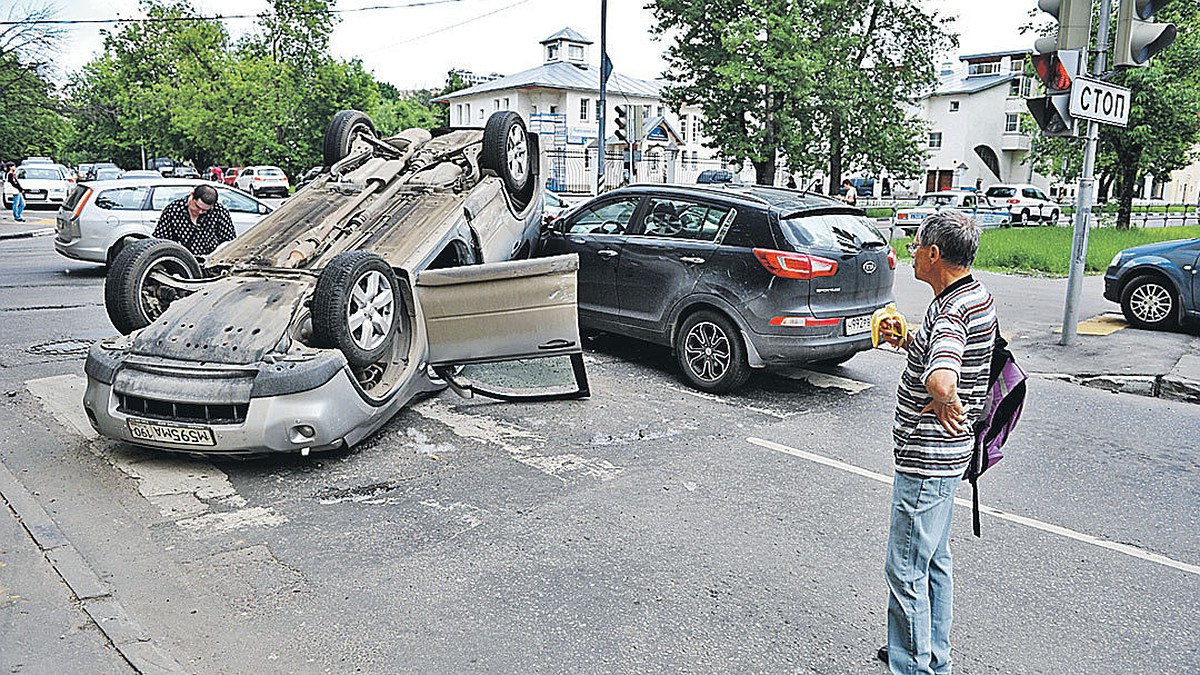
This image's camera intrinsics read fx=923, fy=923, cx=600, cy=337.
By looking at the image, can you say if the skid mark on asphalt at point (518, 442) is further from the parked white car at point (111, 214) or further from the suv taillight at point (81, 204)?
the suv taillight at point (81, 204)

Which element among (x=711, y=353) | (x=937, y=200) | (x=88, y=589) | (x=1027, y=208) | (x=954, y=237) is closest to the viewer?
(x=954, y=237)

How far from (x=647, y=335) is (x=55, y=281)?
9.94 metres

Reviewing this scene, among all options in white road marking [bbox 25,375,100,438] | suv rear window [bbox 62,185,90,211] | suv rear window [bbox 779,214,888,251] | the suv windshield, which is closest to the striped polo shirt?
suv rear window [bbox 779,214,888,251]

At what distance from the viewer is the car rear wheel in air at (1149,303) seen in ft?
34.8

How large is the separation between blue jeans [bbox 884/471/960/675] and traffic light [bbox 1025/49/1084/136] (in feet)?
23.5

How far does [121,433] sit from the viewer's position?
5445 millimetres

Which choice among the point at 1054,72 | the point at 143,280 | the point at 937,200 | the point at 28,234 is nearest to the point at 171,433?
the point at 143,280

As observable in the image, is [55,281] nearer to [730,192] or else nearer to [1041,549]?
[730,192]

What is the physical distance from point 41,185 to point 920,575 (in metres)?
37.0

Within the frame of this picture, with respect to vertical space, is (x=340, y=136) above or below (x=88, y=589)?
above

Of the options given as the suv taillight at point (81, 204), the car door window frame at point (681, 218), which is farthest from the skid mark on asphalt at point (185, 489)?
the suv taillight at point (81, 204)

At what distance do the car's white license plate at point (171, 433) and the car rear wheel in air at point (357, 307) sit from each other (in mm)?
841

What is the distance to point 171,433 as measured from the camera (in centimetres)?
529

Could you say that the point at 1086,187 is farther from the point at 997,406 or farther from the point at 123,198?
the point at 123,198
